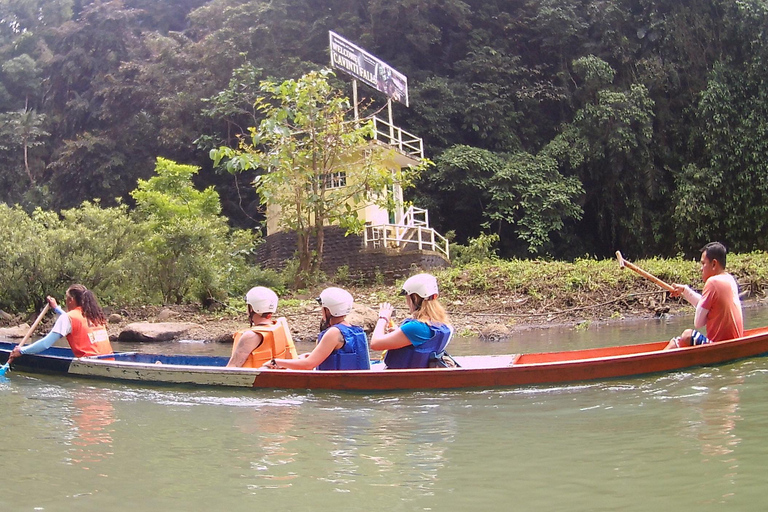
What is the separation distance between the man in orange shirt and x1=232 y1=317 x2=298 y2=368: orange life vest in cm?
362

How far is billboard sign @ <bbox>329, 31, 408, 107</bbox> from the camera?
18.5 metres

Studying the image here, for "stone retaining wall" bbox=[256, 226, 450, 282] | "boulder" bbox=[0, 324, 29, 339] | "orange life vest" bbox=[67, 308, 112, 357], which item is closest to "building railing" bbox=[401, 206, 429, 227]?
"stone retaining wall" bbox=[256, 226, 450, 282]

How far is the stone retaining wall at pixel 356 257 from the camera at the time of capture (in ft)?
64.4

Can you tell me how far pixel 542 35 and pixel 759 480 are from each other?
26057 millimetres

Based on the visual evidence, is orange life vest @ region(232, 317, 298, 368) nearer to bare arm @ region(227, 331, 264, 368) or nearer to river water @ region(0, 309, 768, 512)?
bare arm @ region(227, 331, 264, 368)

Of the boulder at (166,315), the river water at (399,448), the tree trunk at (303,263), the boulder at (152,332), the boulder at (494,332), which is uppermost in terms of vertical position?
the tree trunk at (303,263)

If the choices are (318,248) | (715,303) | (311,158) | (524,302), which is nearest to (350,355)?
(715,303)

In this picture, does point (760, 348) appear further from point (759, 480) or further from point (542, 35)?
point (542, 35)

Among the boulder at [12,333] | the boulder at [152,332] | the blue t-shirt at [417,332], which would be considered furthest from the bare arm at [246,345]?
the boulder at [12,333]

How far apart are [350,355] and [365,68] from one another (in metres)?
14.5

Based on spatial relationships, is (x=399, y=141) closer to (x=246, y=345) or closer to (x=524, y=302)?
(x=524, y=302)

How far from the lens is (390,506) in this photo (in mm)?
3424

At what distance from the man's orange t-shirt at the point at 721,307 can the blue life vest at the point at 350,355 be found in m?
3.09

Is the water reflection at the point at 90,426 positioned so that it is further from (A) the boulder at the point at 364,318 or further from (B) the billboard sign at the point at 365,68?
(B) the billboard sign at the point at 365,68
